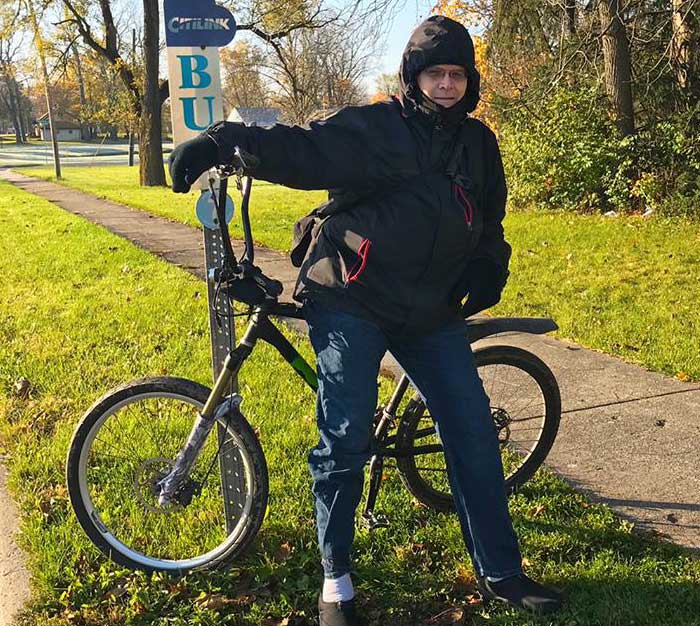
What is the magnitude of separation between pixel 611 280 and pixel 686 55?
715cm

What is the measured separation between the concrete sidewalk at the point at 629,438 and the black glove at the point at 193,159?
236 cm

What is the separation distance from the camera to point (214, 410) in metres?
2.80

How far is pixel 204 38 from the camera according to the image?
281 centimetres

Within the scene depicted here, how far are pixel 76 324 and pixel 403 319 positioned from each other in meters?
4.40

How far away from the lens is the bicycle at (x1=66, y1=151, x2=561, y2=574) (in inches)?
109

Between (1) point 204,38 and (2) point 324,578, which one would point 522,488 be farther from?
(1) point 204,38

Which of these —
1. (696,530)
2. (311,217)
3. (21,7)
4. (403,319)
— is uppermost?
(21,7)

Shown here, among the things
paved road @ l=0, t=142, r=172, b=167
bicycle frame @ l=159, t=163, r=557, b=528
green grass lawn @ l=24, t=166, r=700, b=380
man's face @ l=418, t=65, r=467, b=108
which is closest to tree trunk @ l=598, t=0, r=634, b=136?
green grass lawn @ l=24, t=166, r=700, b=380

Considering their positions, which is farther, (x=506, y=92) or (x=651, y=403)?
(x=506, y=92)

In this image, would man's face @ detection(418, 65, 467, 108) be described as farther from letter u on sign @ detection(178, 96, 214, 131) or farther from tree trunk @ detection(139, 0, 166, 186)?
tree trunk @ detection(139, 0, 166, 186)

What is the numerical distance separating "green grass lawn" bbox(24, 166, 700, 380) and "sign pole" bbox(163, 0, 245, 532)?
3.40 metres

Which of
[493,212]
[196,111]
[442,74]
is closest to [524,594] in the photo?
[493,212]

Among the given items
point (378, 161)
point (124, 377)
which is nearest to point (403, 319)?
point (378, 161)

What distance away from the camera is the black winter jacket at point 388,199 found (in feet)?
7.84
